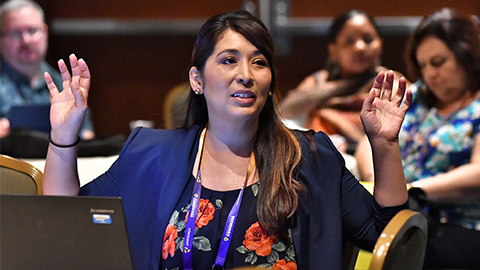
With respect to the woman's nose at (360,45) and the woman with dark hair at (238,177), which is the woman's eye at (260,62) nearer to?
the woman with dark hair at (238,177)

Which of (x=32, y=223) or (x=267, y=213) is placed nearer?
(x=32, y=223)

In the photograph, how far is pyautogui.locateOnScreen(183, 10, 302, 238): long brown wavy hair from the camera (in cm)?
154

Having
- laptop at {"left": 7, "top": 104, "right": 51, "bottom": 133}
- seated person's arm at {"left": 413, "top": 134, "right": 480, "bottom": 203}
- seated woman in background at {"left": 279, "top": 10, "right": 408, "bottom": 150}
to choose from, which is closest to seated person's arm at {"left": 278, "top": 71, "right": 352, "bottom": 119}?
seated woman in background at {"left": 279, "top": 10, "right": 408, "bottom": 150}

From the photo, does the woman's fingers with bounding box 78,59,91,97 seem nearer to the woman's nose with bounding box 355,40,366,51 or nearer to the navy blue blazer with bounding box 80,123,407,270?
the navy blue blazer with bounding box 80,123,407,270

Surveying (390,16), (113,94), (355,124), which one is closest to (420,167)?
(355,124)

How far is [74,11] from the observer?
5727mm

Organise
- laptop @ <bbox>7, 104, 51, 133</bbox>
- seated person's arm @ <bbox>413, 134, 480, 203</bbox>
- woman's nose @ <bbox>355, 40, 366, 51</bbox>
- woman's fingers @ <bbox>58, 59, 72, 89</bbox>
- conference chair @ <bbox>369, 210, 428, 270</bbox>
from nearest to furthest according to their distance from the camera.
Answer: conference chair @ <bbox>369, 210, 428, 270</bbox> → woman's fingers @ <bbox>58, 59, 72, 89</bbox> → seated person's arm @ <bbox>413, 134, 480, 203</bbox> → laptop @ <bbox>7, 104, 51, 133</bbox> → woman's nose @ <bbox>355, 40, 366, 51</bbox>

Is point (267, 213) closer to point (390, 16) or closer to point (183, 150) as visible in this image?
point (183, 150)

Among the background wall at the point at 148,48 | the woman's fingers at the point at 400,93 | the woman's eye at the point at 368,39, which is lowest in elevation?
the background wall at the point at 148,48

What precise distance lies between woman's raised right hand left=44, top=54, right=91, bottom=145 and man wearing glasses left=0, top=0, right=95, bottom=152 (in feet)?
7.12

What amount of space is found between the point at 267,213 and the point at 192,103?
481 mm

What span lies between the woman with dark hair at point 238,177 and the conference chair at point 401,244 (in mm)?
241

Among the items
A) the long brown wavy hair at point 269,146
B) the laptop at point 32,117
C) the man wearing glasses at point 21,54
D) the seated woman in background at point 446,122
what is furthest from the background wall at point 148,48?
the long brown wavy hair at point 269,146

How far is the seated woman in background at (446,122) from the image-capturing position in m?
2.41
